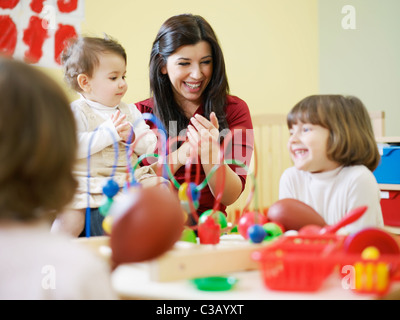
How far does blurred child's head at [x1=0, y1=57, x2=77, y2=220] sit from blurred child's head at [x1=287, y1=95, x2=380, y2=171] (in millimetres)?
704

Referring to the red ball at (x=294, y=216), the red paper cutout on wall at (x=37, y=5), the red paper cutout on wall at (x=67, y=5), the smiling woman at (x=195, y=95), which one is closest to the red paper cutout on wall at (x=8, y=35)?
the red paper cutout on wall at (x=37, y=5)

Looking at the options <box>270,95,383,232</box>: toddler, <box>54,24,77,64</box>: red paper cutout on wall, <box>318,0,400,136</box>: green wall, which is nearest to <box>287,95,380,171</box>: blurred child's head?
<box>270,95,383,232</box>: toddler

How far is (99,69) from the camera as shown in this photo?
1.52 m

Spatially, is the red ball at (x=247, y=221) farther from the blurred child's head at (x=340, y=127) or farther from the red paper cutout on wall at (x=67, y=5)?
the red paper cutout on wall at (x=67, y=5)

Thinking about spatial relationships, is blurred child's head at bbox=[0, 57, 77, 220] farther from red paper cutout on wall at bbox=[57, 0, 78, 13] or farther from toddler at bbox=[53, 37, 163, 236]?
red paper cutout on wall at bbox=[57, 0, 78, 13]

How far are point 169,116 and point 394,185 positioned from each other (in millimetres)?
1495

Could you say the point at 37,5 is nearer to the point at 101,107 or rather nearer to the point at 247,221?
the point at 101,107

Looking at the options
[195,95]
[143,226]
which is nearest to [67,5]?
[195,95]

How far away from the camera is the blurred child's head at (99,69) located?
1.52 meters

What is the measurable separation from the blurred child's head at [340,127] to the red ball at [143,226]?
0.56m

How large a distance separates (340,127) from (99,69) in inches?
30.6

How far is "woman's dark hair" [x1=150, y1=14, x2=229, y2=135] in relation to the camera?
151 cm
